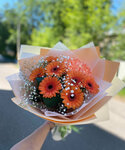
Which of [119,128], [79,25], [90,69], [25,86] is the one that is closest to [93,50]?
[90,69]

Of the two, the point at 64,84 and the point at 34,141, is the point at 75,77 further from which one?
the point at 34,141

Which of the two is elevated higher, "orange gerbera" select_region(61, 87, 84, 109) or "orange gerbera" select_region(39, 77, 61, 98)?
"orange gerbera" select_region(39, 77, 61, 98)

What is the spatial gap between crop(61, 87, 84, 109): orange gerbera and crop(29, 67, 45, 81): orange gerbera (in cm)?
21

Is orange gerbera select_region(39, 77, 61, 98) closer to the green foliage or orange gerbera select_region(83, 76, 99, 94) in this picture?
orange gerbera select_region(83, 76, 99, 94)

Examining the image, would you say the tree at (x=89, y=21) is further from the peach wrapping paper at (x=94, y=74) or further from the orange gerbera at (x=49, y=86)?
the orange gerbera at (x=49, y=86)

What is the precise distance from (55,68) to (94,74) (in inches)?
12.1

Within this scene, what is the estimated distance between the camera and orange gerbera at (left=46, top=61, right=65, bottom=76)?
894mm

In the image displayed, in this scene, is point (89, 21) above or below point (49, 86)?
above

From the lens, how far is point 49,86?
33.3 inches

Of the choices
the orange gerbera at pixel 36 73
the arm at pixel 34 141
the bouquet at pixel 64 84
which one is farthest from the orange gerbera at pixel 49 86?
the arm at pixel 34 141

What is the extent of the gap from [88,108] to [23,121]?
542 millimetres

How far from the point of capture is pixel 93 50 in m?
1.07

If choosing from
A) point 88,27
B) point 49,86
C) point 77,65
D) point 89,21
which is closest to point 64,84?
point 49,86

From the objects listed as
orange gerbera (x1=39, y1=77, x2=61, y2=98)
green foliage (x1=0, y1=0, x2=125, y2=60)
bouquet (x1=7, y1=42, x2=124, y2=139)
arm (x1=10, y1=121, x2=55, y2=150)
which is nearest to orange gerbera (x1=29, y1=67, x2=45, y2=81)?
bouquet (x1=7, y1=42, x2=124, y2=139)
